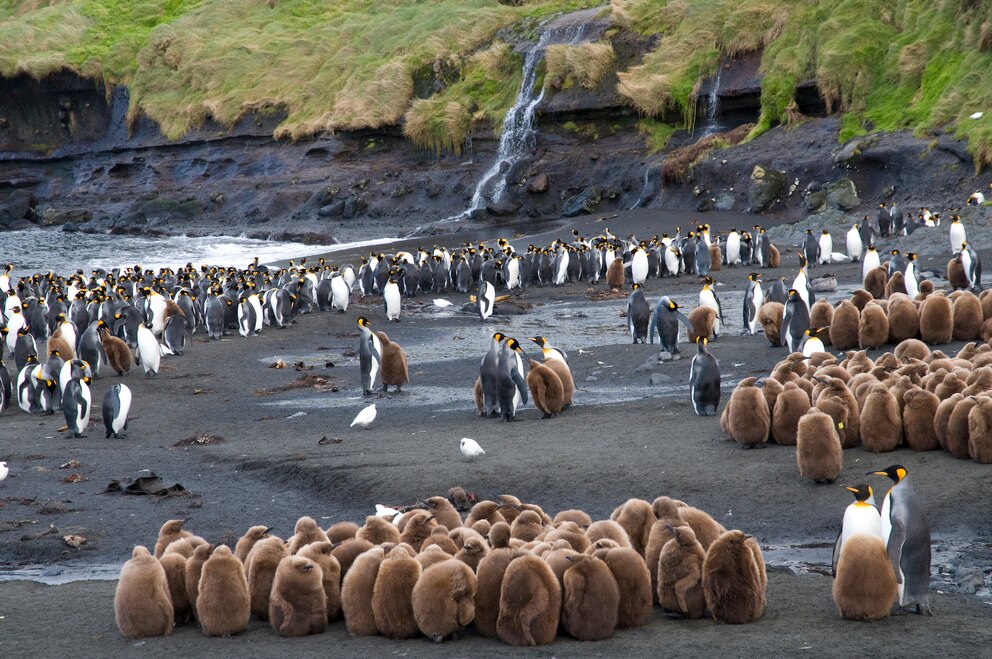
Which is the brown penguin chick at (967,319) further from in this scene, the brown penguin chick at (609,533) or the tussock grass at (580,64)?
the tussock grass at (580,64)

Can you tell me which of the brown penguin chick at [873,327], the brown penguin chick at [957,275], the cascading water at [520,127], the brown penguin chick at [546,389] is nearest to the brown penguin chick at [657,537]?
the brown penguin chick at [546,389]

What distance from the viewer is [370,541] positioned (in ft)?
20.1

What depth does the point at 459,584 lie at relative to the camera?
5.30 meters

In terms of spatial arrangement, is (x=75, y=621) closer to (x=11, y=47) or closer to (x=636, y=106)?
(x=636, y=106)

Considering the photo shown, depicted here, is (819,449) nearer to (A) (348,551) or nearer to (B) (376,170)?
(A) (348,551)

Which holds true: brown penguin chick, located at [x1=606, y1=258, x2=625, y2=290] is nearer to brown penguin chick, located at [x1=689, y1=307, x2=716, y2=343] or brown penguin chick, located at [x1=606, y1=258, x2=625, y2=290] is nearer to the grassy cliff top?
brown penguin chick, located at [x1=689, y1=307, x2=716, y2=343]

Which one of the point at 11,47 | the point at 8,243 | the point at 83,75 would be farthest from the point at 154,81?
the point at 8,243

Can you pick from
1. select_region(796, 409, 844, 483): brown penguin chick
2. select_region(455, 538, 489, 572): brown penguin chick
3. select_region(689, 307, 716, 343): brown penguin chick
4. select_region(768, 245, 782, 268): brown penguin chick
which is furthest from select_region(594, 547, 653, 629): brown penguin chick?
select_region(768, 245, 782, 268): brown penguin chick

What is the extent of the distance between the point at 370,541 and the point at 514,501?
3.44 feet

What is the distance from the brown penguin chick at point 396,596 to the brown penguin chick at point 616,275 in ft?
60.6

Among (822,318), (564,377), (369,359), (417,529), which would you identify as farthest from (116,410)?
(822,318)

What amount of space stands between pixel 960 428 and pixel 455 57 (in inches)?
1624

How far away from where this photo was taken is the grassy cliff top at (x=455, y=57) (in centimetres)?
3353

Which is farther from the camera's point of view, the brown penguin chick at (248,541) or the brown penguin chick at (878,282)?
A: the brown penguin chick at (878,282)
